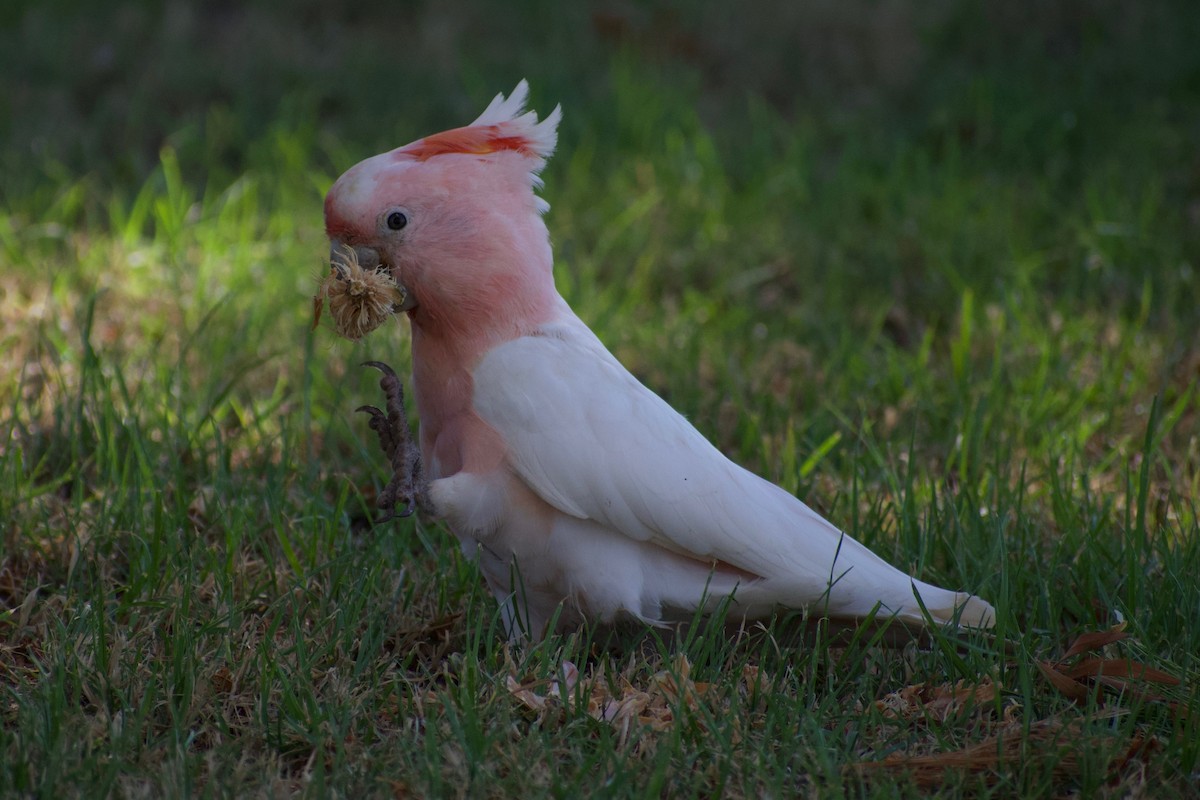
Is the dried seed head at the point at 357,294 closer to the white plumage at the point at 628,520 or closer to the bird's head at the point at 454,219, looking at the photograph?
the bird's head at the point at 454,219

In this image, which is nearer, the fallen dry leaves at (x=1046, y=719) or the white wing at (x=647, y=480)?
the fallen dry leaves at (x=1046, y=719)

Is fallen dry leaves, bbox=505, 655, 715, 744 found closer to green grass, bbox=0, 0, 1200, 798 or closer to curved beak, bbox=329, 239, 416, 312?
green grass, bbox=0, 0, 1200, 798

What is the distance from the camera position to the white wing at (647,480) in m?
1.86

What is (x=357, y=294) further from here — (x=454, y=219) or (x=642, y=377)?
(x=642, y=377)

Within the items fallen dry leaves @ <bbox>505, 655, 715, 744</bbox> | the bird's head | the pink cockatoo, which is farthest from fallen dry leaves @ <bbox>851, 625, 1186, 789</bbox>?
the bird's head

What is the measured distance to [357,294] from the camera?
1844mm

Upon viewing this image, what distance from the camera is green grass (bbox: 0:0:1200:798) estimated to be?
5.79 feet

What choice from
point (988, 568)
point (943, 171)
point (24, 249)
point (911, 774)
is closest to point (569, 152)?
point (943, 171)

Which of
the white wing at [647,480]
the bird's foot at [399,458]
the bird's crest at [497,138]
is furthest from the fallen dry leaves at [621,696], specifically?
the bird's crest at [497,138]

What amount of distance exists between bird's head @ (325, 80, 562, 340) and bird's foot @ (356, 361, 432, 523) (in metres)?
0.12

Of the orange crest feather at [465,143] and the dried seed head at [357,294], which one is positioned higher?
the orange crest feather at [465,143]

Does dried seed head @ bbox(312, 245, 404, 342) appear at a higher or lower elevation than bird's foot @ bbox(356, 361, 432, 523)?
higher

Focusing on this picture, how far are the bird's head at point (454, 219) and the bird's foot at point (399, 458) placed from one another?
117 mm

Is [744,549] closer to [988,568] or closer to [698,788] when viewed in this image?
[698,788]
